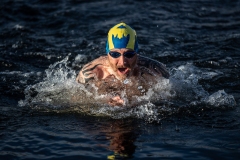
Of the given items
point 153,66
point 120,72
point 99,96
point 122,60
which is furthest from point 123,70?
point 153,66

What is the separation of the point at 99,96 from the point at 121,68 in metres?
0.70

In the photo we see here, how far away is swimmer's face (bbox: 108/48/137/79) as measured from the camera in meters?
8.26

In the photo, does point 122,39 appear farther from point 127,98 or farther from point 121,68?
point 127,98

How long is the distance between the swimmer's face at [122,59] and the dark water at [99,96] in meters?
0.63

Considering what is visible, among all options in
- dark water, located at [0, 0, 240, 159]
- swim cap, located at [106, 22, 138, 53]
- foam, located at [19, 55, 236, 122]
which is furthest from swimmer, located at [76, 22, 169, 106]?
dark water, located at [0, 0, 240, 159]

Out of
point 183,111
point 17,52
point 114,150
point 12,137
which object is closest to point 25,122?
point 12,137

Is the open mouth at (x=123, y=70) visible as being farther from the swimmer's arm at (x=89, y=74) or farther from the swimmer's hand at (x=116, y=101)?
the swimmer's arm at (x=89, y=74)

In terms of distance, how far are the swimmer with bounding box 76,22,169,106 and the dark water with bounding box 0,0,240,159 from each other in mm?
262

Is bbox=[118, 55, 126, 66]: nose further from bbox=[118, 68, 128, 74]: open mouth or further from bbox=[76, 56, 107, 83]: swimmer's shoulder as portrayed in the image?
bbox=[76, 56, 107, 83]: swimmer's shoulder

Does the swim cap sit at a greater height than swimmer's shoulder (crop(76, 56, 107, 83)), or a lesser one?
greater

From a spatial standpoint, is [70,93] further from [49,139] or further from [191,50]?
[191,50]

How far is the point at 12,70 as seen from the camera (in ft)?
34.5

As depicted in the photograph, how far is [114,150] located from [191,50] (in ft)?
18.9

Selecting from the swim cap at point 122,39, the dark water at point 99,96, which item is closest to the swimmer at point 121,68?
the swim cap at point 122,39
